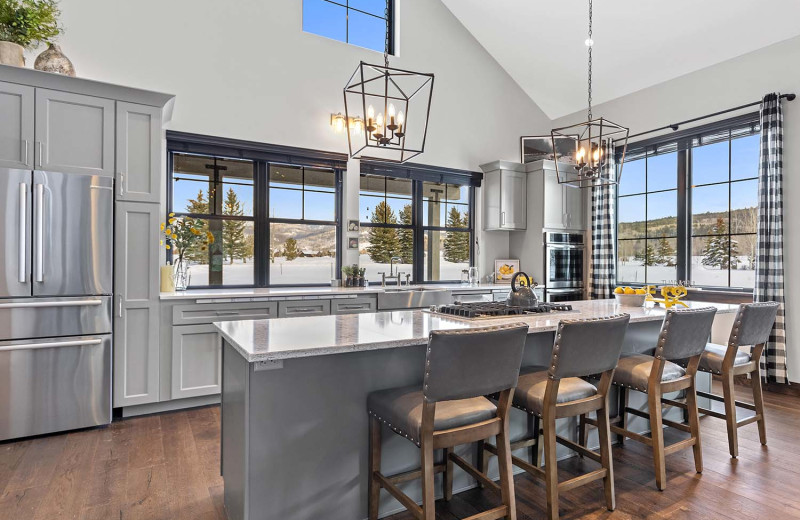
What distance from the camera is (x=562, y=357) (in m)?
2.03

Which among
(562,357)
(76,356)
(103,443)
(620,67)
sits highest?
(620,67)

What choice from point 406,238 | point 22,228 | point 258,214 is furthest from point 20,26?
point 406,238

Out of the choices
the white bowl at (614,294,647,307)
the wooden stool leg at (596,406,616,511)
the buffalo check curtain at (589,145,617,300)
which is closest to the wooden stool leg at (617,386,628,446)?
the white bowl at (614,294,647,307)

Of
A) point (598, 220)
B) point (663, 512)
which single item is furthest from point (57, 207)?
point (598, 220)

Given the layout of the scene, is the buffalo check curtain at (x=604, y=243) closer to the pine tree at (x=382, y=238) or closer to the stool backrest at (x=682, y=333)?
the pine tree at (x=382, y=238)

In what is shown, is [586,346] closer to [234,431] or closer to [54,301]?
[234,431]

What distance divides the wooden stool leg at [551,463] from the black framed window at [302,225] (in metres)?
3.40

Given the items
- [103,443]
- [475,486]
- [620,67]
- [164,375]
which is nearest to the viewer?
[475,486]

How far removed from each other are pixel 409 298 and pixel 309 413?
109 inches

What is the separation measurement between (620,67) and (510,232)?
2.29m

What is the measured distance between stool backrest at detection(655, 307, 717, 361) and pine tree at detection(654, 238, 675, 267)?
286 cm

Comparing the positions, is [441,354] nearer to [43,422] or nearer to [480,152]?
[43,422]

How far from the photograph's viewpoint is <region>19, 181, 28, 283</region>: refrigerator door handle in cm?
308

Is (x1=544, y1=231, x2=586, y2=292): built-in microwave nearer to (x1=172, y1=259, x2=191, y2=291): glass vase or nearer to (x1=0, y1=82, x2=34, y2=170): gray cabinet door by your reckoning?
(x1=172, y1=259, x2=191, y2=291): glass vase
